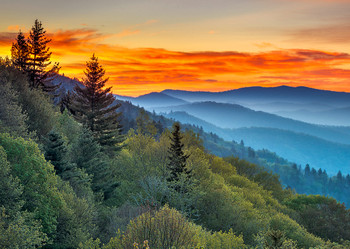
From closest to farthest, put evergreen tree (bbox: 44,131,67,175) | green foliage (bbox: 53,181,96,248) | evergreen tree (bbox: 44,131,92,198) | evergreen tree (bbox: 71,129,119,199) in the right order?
green foliage (bbox: 53,181,96,248) < evergreen tree (bbox: 44,131,67,175) < evergreen tree (bbox: 44,131,92,198) < evergreen tree (bbox: 71,129,119,199)

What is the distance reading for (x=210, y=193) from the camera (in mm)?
40750

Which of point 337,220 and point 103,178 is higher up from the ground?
point 103,178

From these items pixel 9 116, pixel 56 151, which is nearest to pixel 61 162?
pixel 56 151

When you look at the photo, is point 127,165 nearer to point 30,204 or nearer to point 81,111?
point 81,111

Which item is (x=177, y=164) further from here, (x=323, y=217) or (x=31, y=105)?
(x=323, y=217)

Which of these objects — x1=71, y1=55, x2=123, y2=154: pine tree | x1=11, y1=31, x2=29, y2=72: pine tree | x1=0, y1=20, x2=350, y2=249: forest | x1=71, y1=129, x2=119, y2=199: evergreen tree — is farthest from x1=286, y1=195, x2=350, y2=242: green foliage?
x1=11, y1=31, x2=29, y2=72: pine tree

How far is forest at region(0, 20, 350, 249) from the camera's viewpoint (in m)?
20.8

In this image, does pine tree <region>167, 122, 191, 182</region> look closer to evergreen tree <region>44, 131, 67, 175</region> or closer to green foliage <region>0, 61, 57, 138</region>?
evergreen tree <region>44, 131, 67, 175</region>

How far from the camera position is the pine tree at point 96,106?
54.0 metres

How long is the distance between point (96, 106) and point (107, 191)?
19.4 metres

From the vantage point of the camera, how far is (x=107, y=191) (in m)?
41.0

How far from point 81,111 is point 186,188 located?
2488 centimetres

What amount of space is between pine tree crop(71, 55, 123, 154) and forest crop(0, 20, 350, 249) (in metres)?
0.18

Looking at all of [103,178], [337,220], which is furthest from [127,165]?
[337,220]
